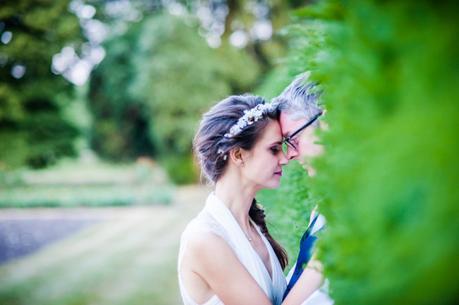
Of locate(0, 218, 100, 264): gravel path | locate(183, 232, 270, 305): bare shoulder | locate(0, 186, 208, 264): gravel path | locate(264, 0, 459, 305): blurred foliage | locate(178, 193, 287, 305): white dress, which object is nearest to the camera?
locate(264, 0, 459, 305): blurred foliage

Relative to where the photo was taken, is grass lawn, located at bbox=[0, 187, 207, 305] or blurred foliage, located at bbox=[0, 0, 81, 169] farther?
blurred foliage, located at bbox=[0, 0, 81, 169]

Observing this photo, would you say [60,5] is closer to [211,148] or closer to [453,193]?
[211,148]

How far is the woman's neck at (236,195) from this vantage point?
3.15 m

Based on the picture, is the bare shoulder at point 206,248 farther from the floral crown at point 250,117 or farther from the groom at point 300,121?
the floral crown at point 250,117

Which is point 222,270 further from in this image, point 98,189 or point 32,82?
point 32,82

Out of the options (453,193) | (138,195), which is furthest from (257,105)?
(138,195)

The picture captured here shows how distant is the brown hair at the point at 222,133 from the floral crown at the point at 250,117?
17 millimetres

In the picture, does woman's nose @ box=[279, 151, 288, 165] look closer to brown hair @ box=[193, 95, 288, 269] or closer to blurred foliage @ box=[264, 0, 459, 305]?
brown hair @ box=[193, 95, 288, 269]

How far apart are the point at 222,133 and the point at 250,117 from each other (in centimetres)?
26

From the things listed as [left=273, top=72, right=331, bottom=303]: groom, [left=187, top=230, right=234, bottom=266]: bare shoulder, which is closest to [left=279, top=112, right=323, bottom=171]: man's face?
[left=273, top=72, right=331, bottom=303]: groom

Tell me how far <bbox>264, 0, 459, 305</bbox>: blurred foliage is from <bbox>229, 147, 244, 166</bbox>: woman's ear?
1967mm

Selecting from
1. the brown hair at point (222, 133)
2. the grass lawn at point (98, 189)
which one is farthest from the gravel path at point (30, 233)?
the brown hair at point (222, 133)

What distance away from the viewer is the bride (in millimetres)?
2617

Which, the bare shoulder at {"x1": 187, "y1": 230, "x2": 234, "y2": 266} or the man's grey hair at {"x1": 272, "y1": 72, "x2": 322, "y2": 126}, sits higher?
the man's grey hair at {"x1": 272, "y1": 72, "x2": 322, "y2": 126}
